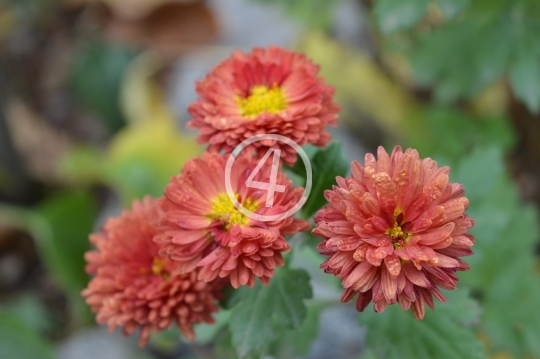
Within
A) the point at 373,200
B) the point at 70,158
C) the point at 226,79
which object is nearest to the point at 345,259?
the point at 373,200

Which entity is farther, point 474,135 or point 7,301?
point 7,301

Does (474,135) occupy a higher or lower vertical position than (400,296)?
higher

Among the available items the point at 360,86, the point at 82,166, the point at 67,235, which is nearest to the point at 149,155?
the point at 82,166

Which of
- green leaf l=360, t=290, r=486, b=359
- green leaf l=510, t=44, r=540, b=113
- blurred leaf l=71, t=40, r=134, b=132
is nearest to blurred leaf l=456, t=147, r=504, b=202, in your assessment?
green leaf l=510, t=44, r=540, b=113

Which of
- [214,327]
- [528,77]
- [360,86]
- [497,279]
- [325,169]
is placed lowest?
[214,327]

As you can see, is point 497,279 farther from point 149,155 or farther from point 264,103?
point 149,155

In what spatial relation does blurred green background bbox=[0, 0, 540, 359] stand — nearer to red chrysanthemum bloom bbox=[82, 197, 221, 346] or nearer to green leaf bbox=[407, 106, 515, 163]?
green leaf bbox=[407, 106, 515, 163]

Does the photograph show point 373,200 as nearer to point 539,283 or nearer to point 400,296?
point 400,296
